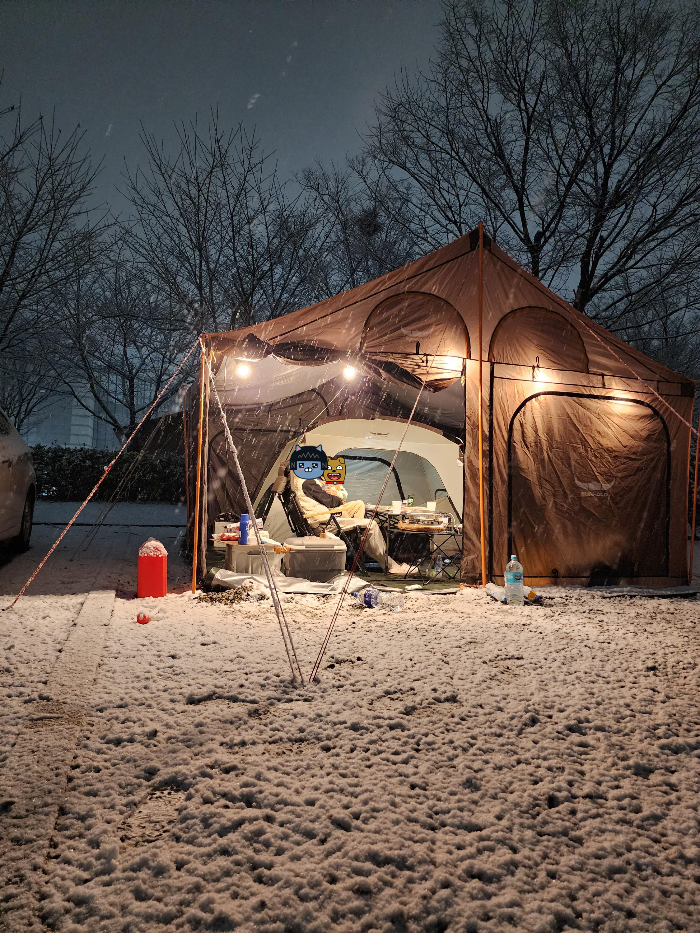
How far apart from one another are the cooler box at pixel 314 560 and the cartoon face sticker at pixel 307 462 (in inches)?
72.6

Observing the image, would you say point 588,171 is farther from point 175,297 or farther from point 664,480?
point 175,297

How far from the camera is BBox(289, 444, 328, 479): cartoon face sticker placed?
24.2 ft

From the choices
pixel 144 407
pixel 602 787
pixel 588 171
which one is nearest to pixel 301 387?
pixel 602 787

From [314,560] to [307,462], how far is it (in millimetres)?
2145

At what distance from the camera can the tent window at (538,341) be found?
5.50 metres

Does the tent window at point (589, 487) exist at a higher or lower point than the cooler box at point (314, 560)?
higher

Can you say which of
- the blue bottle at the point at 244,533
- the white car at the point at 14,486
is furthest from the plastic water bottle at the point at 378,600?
the white car at the point at 14,486

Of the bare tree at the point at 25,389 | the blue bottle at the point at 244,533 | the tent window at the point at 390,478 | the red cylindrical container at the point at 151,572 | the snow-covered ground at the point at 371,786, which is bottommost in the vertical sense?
the snow-covered ground at the point at 371,786

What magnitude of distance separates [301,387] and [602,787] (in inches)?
230

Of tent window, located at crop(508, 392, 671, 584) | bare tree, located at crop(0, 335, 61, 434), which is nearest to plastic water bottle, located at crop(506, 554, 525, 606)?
tent window, located at crop(508, 392, 671, 584)

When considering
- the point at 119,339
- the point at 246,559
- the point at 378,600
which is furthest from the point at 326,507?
the point at 119,339

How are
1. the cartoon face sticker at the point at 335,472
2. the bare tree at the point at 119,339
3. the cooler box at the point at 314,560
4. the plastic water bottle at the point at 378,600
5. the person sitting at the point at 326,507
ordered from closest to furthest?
the plastic water bottle at the point at 378,600 → the cooler box at the point at 314,560 → the person sitting at the point at 326,507 → the cartoon face sticker at the point at 335,472 → the bare tree at the point at 119,339

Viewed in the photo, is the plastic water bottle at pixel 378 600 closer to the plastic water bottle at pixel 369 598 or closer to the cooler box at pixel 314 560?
the plastic water bottle at pixel 369 598

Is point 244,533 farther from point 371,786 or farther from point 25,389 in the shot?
point 25,389
